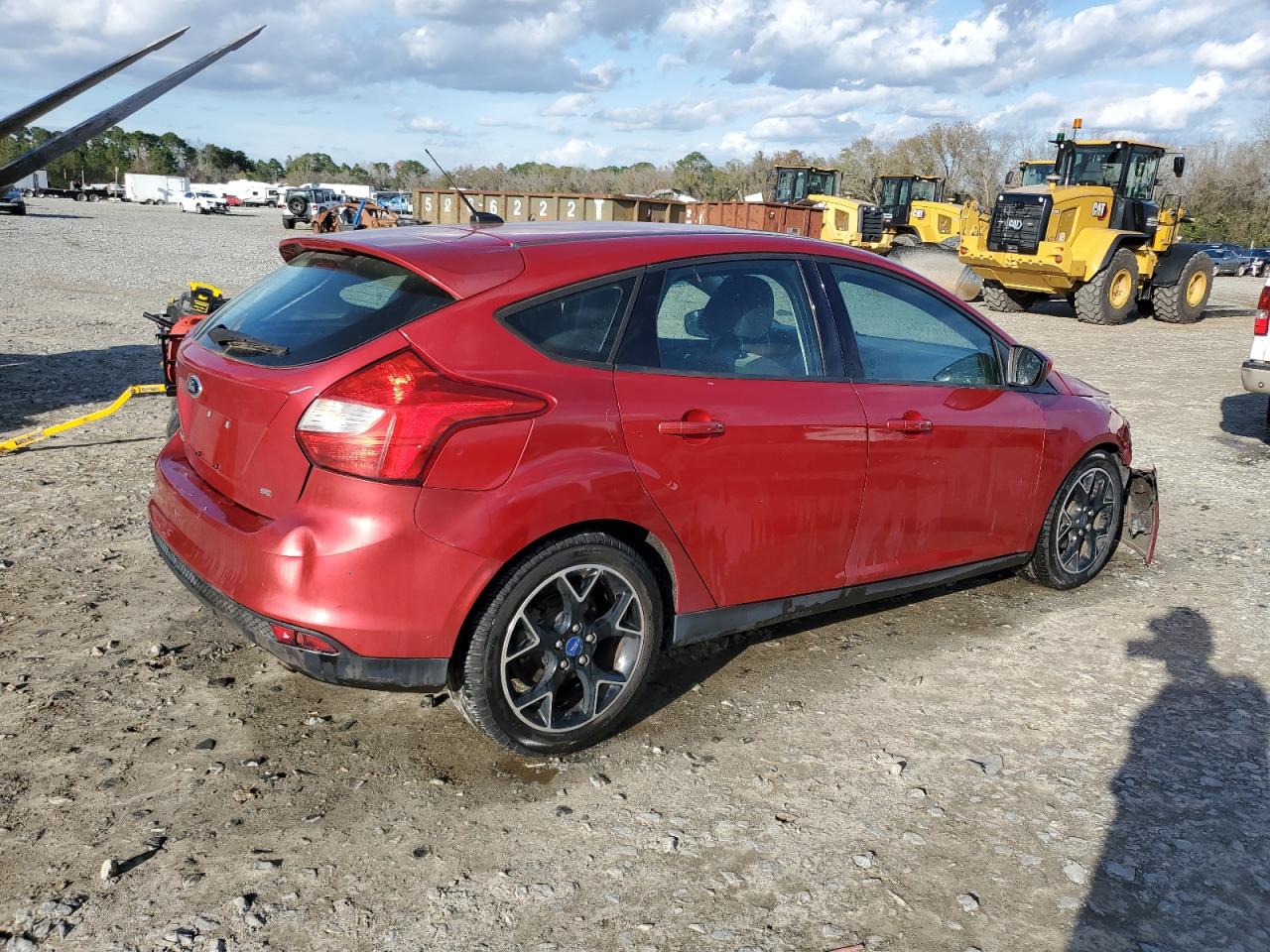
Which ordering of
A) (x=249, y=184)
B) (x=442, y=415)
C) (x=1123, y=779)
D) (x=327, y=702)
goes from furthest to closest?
(x=249, y=184)
(x=327, y=702)
(x=1123, y=779)
(x=442, y=415)

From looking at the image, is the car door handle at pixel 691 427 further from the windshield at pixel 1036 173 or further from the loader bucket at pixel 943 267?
the windshield at pixel 1036 173

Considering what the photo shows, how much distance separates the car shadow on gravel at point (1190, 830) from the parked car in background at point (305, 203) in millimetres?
48693

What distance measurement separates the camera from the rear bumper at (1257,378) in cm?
831

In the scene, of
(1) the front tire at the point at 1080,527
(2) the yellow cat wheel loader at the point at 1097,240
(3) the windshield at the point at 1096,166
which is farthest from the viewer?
(3) the windshield at the point at 1096,166

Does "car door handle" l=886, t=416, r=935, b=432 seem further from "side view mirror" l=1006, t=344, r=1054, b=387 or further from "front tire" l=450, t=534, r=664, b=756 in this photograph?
"front tire" l=450, t=534, r=664, b=756

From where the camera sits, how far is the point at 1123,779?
3.45 meters

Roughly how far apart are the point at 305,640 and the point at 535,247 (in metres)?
1.42

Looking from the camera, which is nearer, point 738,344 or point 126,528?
point 738,344

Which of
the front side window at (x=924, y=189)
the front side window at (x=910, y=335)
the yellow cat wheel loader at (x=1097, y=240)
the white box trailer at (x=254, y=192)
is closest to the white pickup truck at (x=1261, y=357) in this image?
the front side window at (x=910, y=335)

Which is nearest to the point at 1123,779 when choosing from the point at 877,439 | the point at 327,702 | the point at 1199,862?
the point at 1199,862

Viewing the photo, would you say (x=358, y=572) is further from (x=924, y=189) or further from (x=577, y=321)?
(x=924, y=189)

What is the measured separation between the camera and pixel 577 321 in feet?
10.7

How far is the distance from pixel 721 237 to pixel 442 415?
1.43 m

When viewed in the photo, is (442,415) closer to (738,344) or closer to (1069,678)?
(738,344)
